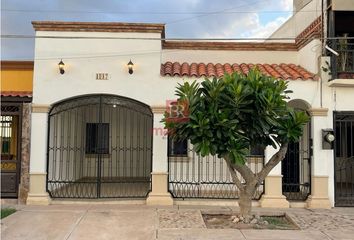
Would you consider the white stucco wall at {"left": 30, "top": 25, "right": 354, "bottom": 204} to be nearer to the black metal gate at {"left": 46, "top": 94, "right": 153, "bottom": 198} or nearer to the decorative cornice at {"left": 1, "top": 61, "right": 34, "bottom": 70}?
the black metal gate at {"left": 46, "top": 94, "right": 153, "bottom": 198}

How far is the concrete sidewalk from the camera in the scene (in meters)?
7.75

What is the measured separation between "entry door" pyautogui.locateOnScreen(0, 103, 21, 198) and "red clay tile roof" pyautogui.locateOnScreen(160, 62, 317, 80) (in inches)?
162

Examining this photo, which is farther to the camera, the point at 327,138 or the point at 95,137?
the point at 95,137

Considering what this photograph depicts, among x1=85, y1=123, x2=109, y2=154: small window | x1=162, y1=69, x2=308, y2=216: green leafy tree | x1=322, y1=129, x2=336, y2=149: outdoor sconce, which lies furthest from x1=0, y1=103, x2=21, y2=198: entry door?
x1=322, y1=129, x2=336, y2=149: outdoor sconce

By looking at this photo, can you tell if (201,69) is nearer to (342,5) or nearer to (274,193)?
(274,193)

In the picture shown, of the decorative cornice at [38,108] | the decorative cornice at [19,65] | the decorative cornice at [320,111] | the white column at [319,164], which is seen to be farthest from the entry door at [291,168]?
the decorative cornice at [19,65]

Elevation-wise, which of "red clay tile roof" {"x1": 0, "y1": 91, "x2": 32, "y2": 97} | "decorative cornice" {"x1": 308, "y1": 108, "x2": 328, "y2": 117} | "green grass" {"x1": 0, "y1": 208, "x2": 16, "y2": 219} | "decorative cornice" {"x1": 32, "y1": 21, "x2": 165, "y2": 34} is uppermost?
"decorative cornice" {"x1": 32, "y1": 21, "x2": 165, "y2": 34}

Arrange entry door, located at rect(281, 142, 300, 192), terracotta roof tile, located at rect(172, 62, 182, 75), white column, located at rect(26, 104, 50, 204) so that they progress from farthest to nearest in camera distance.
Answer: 1. entry door, located at rect(281, 142, 300, 192)
2. terracotta roof tile, located at rect(172, 62, 182, 75)
3. white column, located at rect(26, 104, 50, 204)

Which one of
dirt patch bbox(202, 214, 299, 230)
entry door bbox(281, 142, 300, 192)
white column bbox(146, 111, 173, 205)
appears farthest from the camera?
entry door bbox(281, 142, 300, 192)

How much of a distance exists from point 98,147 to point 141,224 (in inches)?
245

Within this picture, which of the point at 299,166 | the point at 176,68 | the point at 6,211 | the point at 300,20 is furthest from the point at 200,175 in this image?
the point at 300,20

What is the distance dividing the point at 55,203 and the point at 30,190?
0.71 metres

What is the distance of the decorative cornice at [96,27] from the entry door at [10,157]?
2.23 meters

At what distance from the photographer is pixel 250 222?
28.5 feet
